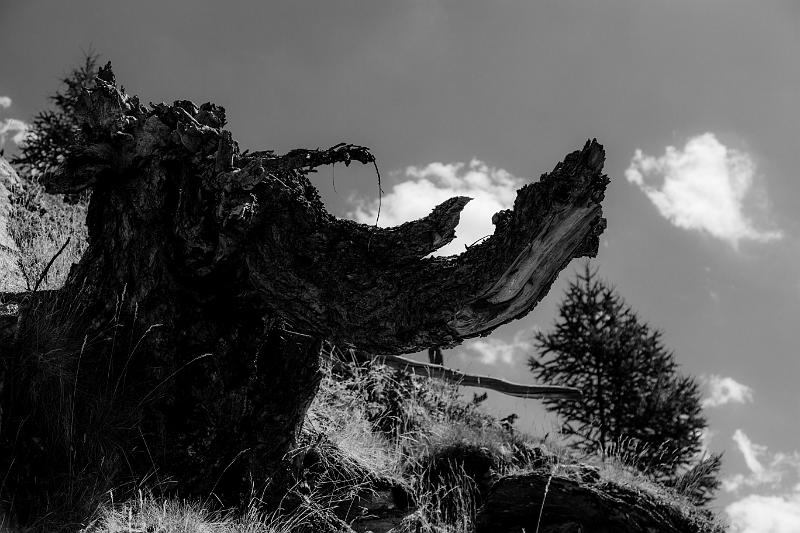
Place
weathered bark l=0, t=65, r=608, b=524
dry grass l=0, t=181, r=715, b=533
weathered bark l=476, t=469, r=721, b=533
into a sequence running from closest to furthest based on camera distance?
weathered bark l=0, t=65, r=608, b=524
dry grass l=0, t=181, r=715, b=533
weathered bark l=476, t=469, r=721, b=533

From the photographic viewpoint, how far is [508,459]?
884cm

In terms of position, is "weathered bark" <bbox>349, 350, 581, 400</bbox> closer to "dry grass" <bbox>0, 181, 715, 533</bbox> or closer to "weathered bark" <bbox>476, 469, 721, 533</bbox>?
"dry grass" <bbox>0, 181, 715, 533</bbox>

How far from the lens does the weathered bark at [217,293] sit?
5098mm

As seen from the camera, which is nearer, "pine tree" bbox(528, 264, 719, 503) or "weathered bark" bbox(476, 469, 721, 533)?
"weathered bark" bbox(476, 469, 721, 533)

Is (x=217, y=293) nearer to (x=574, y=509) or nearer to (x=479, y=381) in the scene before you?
(x=574, y=509)

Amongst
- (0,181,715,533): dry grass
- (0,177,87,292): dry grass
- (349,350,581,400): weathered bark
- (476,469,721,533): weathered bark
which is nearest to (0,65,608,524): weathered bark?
(0,181,715,533): dry grass

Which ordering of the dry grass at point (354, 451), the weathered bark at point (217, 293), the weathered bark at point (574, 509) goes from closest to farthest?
the weathered bark at point (217, 293)
the dry grass at point (354, 451)
the weathered bark at point (574, 509)

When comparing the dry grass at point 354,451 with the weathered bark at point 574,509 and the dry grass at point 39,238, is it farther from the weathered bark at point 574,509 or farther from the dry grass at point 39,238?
the weathered bark at point 574,509

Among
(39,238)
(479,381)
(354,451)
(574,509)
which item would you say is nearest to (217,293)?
(354,451)

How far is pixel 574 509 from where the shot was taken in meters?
7.57

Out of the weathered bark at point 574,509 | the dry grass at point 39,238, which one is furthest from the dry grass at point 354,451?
the weathered bark at point 574,509

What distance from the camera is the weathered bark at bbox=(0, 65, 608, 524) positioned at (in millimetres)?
5098

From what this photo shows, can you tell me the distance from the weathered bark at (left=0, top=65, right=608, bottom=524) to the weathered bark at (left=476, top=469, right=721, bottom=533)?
2806 mm

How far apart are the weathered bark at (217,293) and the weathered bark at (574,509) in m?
2.81
